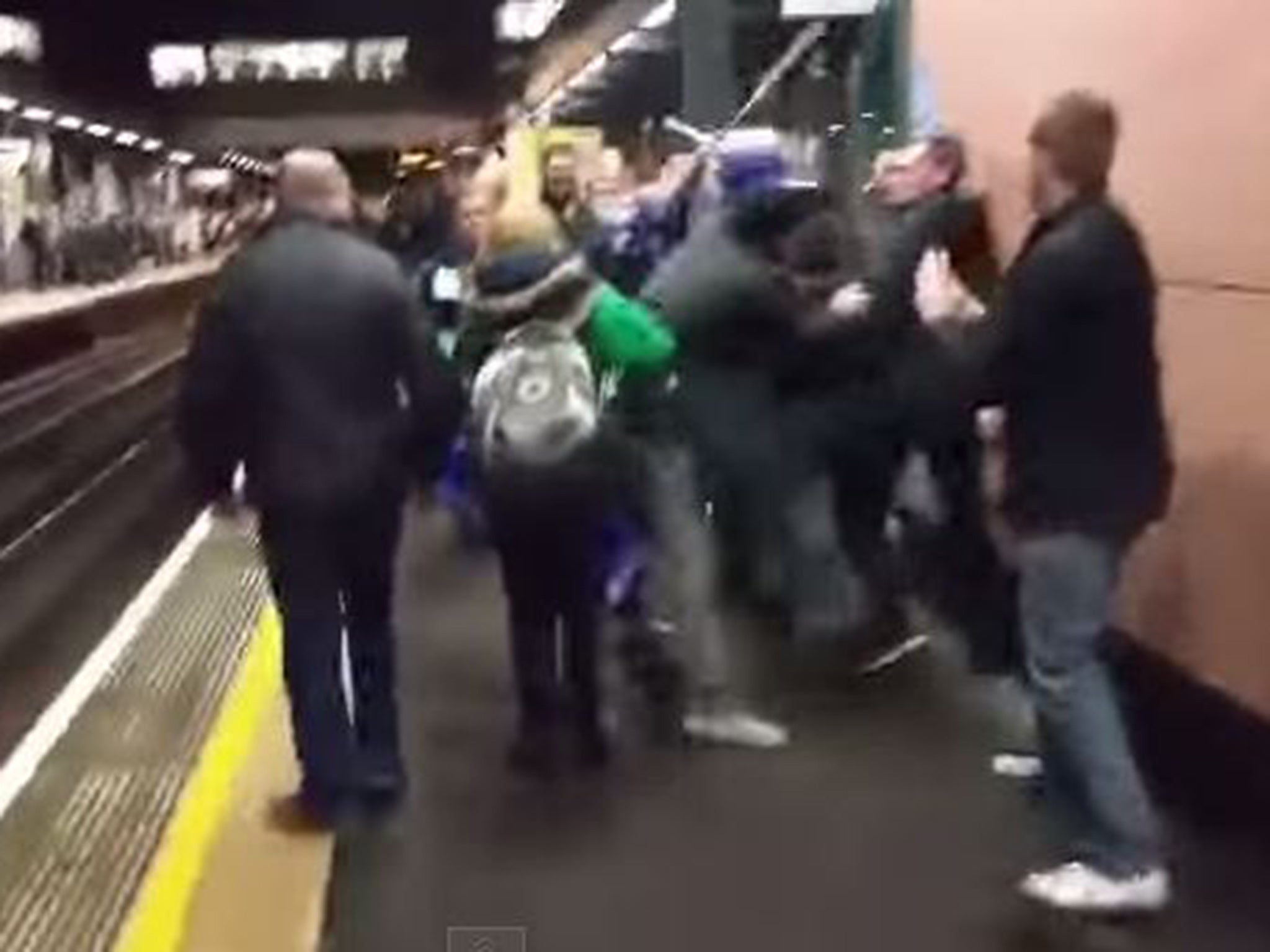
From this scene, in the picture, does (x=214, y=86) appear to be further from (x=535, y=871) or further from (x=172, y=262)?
(x=535, y=871)

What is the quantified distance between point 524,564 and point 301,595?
92 centimetres

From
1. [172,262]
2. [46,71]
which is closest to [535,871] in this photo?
[46,71]

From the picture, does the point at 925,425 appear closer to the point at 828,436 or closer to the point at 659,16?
the point at 828,436

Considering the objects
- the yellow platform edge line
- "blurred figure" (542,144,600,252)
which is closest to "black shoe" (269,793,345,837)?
the yellow platform edge line

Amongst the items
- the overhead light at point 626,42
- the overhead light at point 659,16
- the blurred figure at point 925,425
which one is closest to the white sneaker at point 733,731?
the blurred figure at point 925,425

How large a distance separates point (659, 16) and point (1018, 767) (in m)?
12.4

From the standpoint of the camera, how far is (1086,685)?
5242mm

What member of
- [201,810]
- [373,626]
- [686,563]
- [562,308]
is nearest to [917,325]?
[686,563]

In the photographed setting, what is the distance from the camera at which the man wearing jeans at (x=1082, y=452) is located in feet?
16.6

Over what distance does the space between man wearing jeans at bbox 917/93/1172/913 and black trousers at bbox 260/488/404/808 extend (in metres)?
1.65

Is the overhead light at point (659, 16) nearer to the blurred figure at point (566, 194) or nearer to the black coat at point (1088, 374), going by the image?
the blurred figure at point (566, 194)

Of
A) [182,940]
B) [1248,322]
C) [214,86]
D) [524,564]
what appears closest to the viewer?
[182,940]

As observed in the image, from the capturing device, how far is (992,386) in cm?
526

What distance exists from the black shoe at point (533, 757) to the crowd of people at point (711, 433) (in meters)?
0.01
